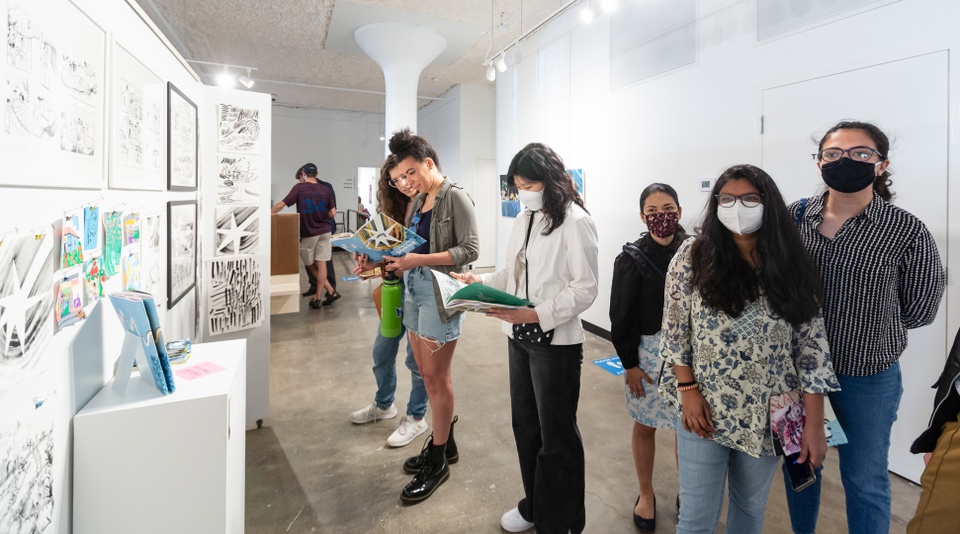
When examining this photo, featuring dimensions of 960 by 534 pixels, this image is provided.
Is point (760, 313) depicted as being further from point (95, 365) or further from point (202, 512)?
point (95, 365)

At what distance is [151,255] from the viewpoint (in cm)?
176

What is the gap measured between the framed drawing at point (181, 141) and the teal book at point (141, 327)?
89 centimetres

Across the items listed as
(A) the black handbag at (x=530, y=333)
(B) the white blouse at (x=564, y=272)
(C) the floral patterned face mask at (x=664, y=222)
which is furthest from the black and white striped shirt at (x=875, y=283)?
(A) the black handbag at (x=530, y=333)

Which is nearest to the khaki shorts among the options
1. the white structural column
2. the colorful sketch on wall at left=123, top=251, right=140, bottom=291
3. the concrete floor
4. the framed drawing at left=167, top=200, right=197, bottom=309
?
the white structural column

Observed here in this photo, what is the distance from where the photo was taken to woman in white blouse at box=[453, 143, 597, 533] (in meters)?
1.64

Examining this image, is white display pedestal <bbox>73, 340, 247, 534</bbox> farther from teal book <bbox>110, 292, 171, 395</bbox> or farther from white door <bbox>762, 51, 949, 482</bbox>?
white door <bbox>762, 51, 949, 482</bbox>

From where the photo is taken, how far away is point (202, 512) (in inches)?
48.4

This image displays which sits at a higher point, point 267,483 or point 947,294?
point 947,294

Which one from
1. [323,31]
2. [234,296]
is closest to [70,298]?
[234,296]

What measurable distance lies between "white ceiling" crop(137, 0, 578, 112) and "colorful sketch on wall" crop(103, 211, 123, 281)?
4433mm

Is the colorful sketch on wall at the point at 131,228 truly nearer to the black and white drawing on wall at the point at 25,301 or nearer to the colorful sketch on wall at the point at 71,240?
the colorful sketch on wall at the point at 71,240

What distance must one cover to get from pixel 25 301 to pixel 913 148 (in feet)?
11.8

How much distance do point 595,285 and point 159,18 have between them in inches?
287

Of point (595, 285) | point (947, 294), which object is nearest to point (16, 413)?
point (595, 285)
